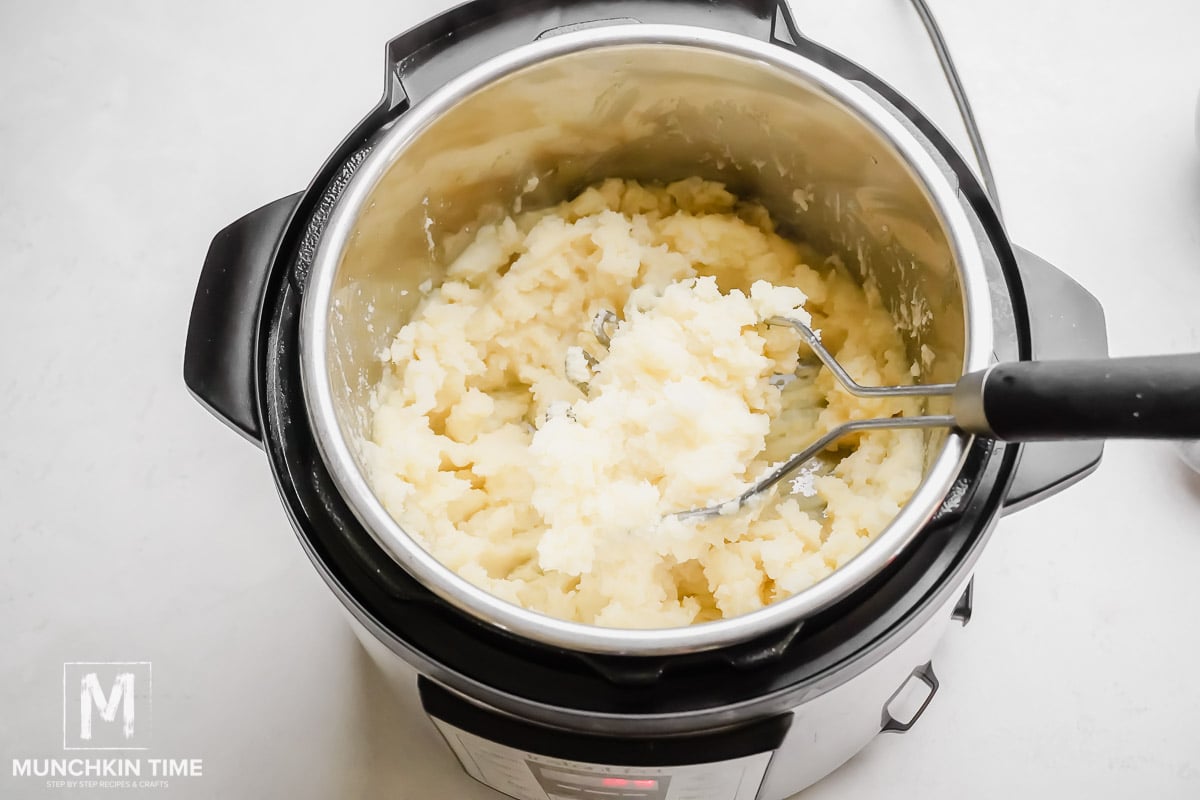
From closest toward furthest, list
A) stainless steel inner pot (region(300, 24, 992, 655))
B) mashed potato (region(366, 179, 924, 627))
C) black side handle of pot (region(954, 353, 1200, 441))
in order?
1. black side handle of pot (region(954, 353, 1200, 441))
2. stainless steel inner pot (region(300, 24, 992, 655))
3. mashed potato (region(366, 179, 924, 627))

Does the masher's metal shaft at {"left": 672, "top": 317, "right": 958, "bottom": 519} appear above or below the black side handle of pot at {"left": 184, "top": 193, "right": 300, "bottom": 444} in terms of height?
below

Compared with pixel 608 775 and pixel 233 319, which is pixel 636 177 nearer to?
pixel 233 319

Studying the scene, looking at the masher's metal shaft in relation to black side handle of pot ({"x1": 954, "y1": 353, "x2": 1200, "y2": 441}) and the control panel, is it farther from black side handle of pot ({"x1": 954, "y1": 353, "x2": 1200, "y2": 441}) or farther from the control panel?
the control panel

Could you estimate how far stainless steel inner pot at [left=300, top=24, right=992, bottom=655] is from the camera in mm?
669

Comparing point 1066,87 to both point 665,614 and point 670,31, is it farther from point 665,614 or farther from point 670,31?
point 665,614

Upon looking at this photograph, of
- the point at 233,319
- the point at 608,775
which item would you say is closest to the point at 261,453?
the point at 233,319

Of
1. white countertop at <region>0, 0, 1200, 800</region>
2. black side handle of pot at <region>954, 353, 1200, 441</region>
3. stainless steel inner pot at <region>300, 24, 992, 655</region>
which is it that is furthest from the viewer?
white countertop at <region>0, 0, 1200, 800</region>

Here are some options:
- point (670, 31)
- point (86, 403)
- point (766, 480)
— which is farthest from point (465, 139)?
point (86, 403)

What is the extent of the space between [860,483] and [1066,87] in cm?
83

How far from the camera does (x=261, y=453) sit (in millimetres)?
1237
